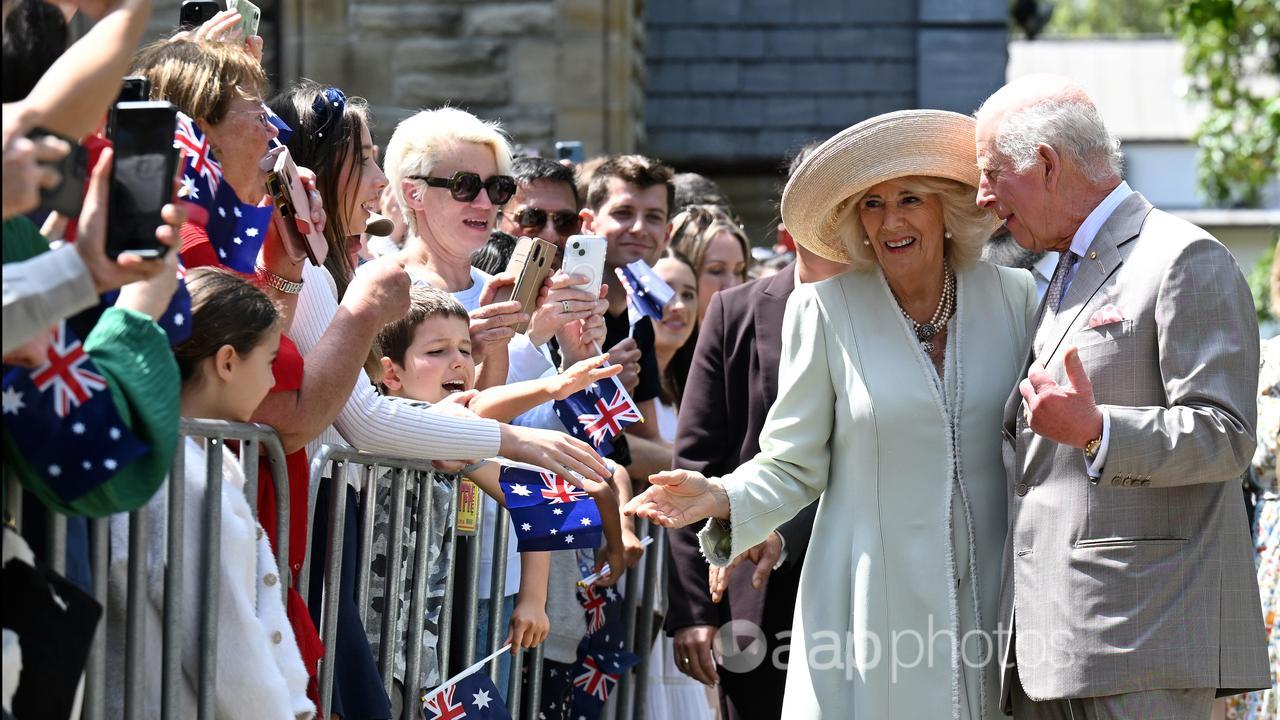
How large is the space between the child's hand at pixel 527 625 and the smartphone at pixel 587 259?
3.05ft

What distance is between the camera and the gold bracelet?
3.87 meters

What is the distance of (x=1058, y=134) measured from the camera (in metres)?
4.03

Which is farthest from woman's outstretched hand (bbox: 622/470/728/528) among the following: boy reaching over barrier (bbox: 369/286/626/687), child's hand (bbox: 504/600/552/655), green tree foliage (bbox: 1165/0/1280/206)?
green tree foliage (bbox: 1165/0/1280/206)

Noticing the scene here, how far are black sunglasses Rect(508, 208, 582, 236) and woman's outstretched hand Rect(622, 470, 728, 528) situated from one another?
1.88 meters

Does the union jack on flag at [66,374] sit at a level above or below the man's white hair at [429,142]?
below

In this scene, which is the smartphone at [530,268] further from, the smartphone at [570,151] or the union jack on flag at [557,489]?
the smartphone at [570,151]

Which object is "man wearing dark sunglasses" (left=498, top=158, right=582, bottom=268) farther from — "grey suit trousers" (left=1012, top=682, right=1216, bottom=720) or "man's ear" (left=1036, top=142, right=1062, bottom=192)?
"grey suit trousers" (left=1012, top=682, right=1216, bottom=720)

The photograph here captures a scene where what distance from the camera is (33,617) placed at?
99.9 inches

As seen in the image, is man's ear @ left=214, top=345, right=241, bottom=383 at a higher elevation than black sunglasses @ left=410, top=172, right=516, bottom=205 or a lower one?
lower

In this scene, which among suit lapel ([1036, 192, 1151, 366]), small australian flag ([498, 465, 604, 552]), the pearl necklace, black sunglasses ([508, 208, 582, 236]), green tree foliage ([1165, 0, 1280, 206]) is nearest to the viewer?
suit lapel ([1036, 192, 1151, 366])

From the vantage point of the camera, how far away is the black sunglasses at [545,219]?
5.87 metres

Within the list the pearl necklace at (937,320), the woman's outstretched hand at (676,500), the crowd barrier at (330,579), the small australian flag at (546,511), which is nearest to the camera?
the crowd barrier at (330,579)

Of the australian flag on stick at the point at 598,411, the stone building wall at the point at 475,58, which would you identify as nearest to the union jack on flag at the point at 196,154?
the australian flag on stick at the point at 598,411

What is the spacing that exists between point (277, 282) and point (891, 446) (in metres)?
1.53
